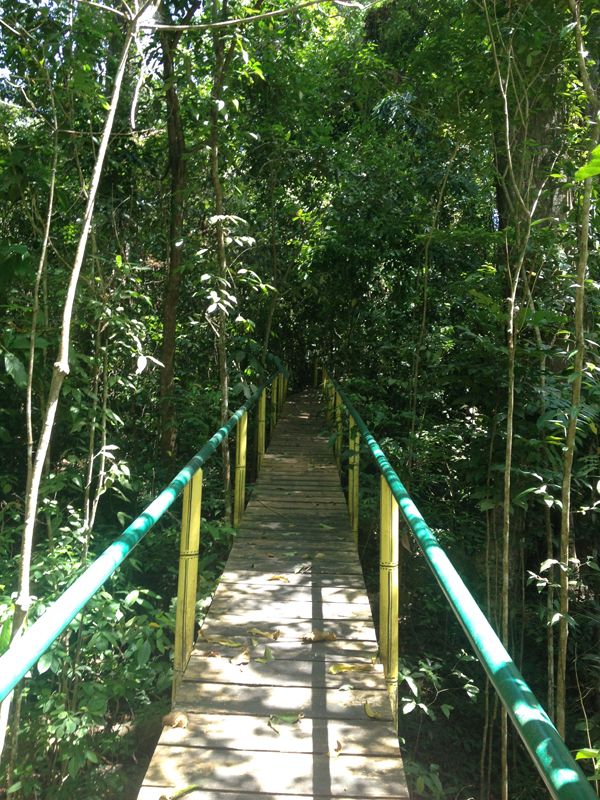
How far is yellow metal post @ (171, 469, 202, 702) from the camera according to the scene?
2641 mm

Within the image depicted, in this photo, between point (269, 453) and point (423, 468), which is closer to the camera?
point (423, 468)

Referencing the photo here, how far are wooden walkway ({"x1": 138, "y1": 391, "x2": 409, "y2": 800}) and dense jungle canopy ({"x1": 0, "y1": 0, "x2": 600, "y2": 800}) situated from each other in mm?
410

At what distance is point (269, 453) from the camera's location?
24.0 feet

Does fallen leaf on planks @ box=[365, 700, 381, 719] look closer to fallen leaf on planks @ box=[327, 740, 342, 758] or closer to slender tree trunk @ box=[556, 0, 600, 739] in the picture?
fallen leaf on planks @ box=[327, 740, 342, 758]

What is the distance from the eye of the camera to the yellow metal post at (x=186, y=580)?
→ 2.64 m

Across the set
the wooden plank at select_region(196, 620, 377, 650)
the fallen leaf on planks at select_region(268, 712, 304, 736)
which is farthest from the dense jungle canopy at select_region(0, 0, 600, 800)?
the fallen leaf on planks at select_region(268, 712, 304, 736)

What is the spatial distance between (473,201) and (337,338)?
2529mm

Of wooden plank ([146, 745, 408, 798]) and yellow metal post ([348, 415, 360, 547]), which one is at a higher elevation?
yellow metal post ([348, 415, 360, 547])

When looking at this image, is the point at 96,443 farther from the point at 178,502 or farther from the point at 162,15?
the point at 162,15

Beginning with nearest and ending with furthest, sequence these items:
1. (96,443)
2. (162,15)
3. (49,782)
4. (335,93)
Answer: (49,782)
(162,15)
(96,443)
(335,93)

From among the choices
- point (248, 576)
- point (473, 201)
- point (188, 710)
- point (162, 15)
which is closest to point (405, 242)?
point (473, 201)

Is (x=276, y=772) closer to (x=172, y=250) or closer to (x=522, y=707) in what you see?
(x=522, y=707)

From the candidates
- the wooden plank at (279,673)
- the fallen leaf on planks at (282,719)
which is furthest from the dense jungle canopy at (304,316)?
the fallen leaf on planks at (282,719)

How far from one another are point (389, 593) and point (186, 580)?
87cm
